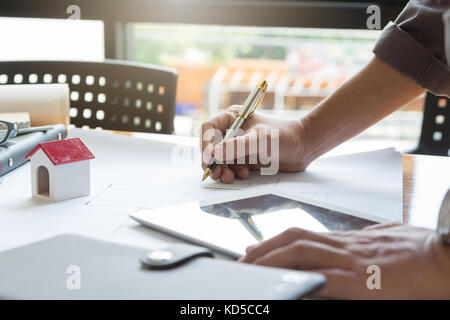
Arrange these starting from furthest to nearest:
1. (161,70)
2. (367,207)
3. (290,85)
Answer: (290,85) → (161,70) → (367,207)

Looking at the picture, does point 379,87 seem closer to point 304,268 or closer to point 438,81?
point 438,81

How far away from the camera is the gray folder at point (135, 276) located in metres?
0.46

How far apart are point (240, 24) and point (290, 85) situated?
83.8 inches

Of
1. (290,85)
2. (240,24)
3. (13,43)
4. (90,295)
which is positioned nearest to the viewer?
(90,295)

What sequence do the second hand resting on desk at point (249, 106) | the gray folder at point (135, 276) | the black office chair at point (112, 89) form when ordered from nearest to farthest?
1. the gray folder at point (135, 276)
2. the second hand resting on desk at point (249, 106)
3. the black office chair at point (112, 89)

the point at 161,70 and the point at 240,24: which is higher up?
the point at 240,24

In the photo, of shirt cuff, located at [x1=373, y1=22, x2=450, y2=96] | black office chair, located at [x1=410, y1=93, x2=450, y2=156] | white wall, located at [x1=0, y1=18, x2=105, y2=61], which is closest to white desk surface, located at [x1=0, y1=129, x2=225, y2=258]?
shirt cuff, located at [x1=373, y1=22, x2=450, y2=96]

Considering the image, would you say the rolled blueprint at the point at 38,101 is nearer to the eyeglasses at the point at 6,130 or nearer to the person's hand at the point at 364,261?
the eyeglasses at the point at 6,130

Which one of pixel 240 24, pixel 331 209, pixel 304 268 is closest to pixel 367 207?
pixel 331 209

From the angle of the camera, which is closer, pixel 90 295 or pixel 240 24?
pixel 90 295

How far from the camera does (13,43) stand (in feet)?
7.41

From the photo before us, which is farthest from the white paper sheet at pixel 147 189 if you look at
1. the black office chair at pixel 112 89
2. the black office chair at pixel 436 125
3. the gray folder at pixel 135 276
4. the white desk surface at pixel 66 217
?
the black office chair at pixel 436 125

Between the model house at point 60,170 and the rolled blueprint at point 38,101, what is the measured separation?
0.27 m

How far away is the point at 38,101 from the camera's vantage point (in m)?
1.11
